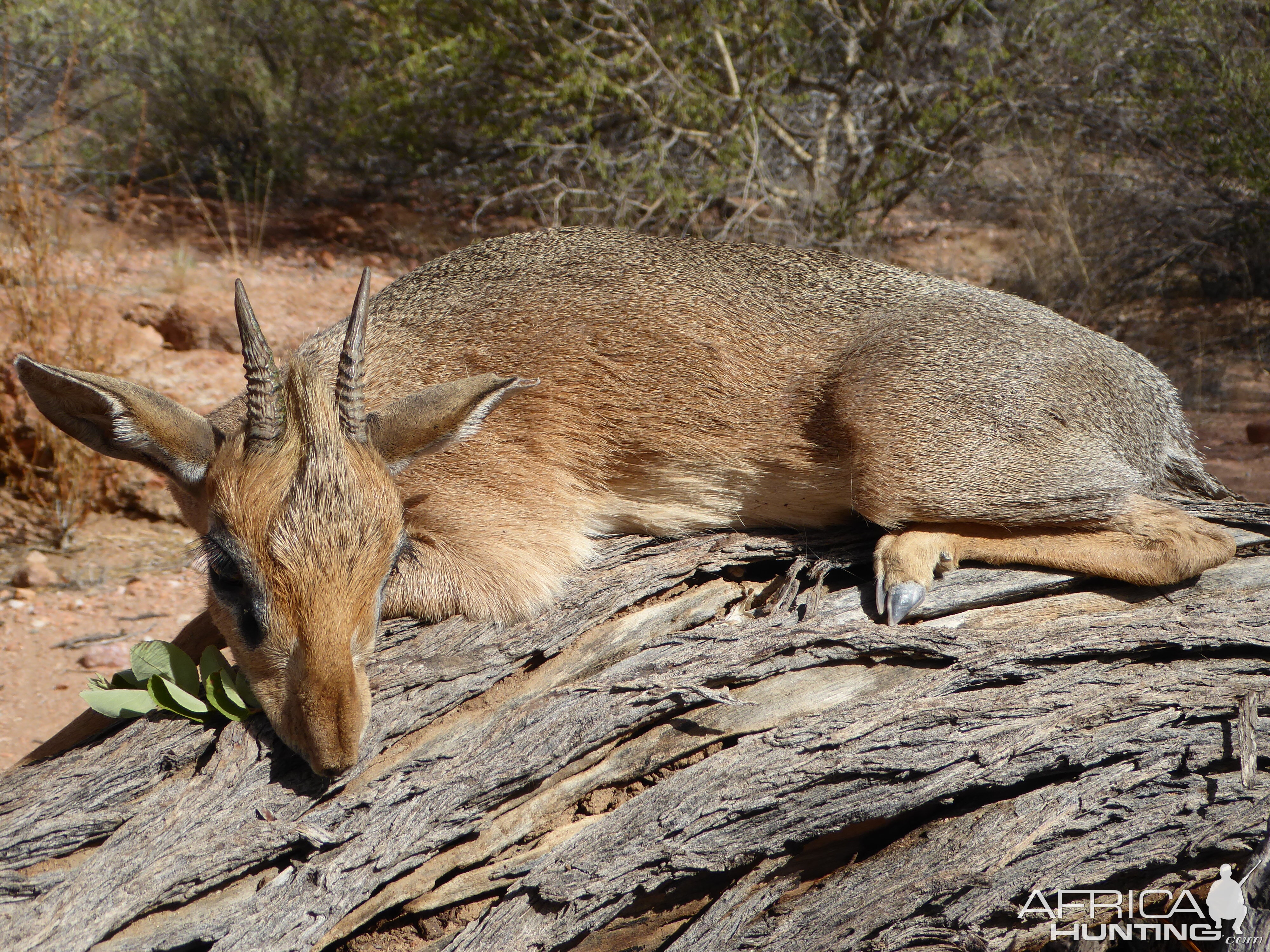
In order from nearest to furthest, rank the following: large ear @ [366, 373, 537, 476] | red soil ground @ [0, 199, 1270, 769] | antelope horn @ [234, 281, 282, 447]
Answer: antelope horn @ [234, 281, 282, 447], large ear @ [366, 373, 537, 476], red soil ground @ [0, 199, 1270, 769]

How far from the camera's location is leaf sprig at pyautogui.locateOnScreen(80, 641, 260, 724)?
4.04 meters

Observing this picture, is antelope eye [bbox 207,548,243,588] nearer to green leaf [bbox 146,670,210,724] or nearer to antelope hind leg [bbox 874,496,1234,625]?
green leaf [bbox 146,670,210,724]

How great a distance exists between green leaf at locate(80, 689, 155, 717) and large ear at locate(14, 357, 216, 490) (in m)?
0.87

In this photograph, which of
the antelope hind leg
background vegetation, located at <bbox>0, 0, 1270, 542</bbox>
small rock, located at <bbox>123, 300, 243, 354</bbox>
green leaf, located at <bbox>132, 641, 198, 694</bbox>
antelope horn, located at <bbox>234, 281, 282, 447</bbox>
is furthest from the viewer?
background vegetation, located at <bbox>0, 0, 1270, 542</bbox>

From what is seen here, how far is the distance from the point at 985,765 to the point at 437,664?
2.32 m

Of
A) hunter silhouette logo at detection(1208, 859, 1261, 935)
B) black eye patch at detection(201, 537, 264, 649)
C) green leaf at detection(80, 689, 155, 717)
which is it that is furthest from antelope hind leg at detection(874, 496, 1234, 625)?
green leaf at detection(80, 689, 155, 717)

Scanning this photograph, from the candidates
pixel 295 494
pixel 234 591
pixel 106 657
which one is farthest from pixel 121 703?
pixel 106 657

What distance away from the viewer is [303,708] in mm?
3639

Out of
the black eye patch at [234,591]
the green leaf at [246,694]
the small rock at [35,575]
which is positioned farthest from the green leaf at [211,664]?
the small rock at [35,575]

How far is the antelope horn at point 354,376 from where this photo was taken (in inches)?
151

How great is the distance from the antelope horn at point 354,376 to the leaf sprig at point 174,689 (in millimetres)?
1072

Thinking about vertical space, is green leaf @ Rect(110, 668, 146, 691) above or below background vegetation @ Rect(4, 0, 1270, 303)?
below

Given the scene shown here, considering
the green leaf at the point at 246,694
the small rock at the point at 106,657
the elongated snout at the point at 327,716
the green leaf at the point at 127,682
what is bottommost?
the small rock at the point at 106,657

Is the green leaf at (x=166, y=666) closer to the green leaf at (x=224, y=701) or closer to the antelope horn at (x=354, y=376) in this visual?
the green leaf at (x=224, y=701)
